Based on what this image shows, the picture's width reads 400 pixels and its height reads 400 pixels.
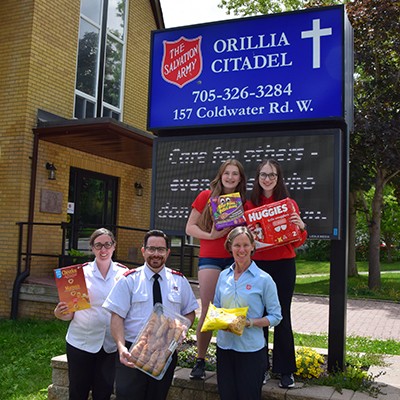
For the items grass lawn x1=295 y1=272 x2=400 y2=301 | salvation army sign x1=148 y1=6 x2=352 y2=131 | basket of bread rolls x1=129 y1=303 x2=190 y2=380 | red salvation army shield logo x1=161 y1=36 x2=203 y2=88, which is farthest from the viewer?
grass lawn x1=295 y1=272 x2=400 y2=301

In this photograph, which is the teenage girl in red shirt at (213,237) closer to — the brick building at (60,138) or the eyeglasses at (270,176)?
the eyeglasses at (270,176)

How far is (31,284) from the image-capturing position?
8992 millimetres

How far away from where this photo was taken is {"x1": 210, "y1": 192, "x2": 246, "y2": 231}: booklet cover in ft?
12.6

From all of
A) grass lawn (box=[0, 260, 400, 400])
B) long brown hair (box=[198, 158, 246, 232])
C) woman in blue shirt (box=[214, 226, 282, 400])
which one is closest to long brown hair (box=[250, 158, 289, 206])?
long brown hair (box=[198, 158, 246, 232])

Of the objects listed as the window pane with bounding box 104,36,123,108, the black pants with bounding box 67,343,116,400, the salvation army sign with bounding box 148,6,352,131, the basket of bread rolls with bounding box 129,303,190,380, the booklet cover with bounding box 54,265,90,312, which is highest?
the window pane with bounding box 104,36,123,108

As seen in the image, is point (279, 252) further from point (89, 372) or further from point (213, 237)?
point (89, 372)

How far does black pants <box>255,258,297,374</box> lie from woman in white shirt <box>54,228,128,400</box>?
1.27 m

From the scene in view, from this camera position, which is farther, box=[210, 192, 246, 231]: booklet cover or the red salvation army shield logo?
the red salvation army shield logo

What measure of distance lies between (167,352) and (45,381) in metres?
3.13

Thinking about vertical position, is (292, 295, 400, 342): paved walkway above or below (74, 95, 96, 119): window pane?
below

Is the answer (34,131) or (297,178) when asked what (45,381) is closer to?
(297,178)

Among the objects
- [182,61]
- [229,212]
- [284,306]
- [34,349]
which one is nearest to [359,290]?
[34,349]

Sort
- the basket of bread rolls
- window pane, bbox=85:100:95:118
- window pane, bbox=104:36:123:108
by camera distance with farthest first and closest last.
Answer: window pane, bbox=104:36:123:108
window pane, bbox=85:100:95:118
the basket of bread rolls

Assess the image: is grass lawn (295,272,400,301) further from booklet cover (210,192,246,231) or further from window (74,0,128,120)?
booklet cover (210,192,246,231)
